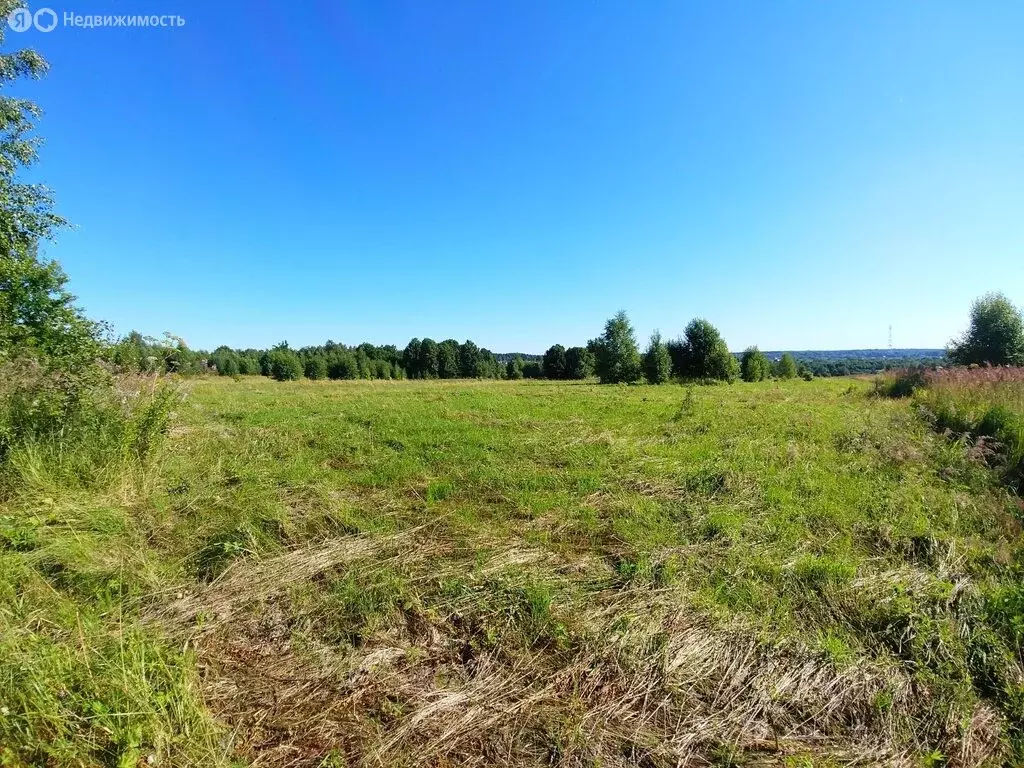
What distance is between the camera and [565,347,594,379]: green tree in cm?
6706

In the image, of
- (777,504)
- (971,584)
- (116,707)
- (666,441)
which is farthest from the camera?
(666,441)

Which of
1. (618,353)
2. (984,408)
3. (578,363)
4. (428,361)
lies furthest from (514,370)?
(984,408)

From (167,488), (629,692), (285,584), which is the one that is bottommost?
(629,692)

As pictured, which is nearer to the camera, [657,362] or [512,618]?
[512,618]

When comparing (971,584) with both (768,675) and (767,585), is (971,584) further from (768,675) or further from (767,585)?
(768,675)

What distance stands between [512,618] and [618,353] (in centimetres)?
3602

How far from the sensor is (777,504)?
17.4ft

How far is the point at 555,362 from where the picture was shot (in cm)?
7381

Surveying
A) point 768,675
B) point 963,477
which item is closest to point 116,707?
point 768,675

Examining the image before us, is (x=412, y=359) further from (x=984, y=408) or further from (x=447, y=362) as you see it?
(x=984, y=408)

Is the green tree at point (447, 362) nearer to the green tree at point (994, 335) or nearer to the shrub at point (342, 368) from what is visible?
the shrub at point (342, 368)

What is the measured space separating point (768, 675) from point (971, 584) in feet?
7.26

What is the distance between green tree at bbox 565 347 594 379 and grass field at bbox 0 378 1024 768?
60.7 meters

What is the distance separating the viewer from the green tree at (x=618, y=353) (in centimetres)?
3706
